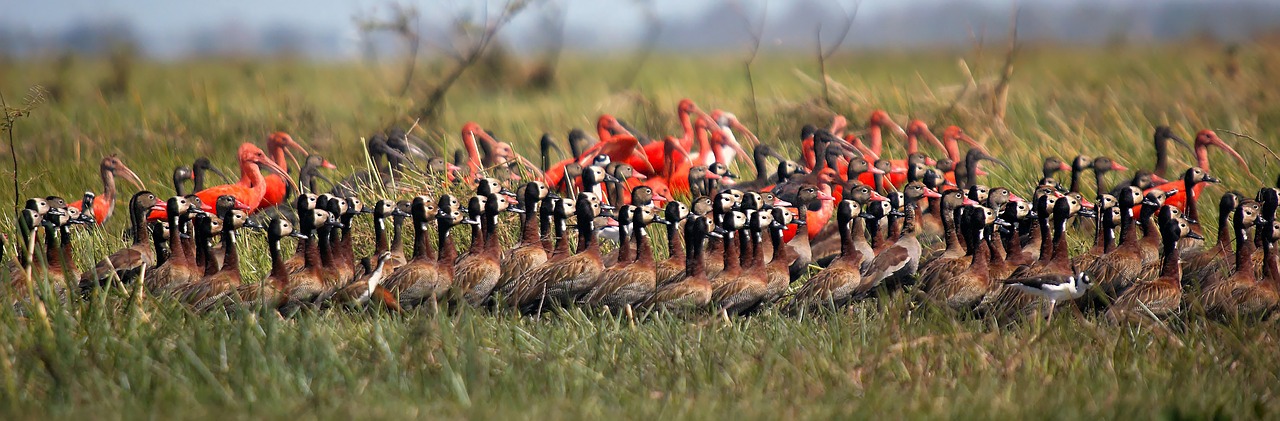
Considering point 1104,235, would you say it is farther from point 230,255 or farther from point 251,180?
point 251,180

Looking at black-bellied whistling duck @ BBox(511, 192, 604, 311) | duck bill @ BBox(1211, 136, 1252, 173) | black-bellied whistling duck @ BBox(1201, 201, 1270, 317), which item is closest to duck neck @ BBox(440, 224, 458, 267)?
black-bellied whistling duck @ BBox(511, 192, 604, 311)

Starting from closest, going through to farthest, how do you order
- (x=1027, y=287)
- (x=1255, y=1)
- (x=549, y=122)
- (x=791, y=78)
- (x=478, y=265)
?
1. (x=1027, y=287)
2. (x=478, y=265)
3. (x=549, y=122)
4. (x=791, y=78)
5. (x=1255, y=1)

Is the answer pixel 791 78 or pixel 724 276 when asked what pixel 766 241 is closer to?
pixel 724 276

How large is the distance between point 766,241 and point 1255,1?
181354 mm

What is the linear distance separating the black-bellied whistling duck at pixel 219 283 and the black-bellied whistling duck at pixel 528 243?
4.11ft

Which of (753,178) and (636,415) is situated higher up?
(636,415)

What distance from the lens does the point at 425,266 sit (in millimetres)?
6844

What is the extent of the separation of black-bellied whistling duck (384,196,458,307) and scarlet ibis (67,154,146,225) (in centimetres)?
294

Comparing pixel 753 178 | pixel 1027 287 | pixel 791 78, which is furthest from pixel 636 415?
pixel 791 78

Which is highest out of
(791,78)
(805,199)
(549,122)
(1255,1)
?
(805,199)

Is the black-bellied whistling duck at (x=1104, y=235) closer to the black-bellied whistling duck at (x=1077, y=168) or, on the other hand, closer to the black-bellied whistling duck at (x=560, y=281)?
the black-bellied whistling duck at (x=1077, y=168)

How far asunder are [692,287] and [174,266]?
256 cm

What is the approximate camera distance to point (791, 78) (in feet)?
80.5

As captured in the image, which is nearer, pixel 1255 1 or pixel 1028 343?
pixel 1028 343
